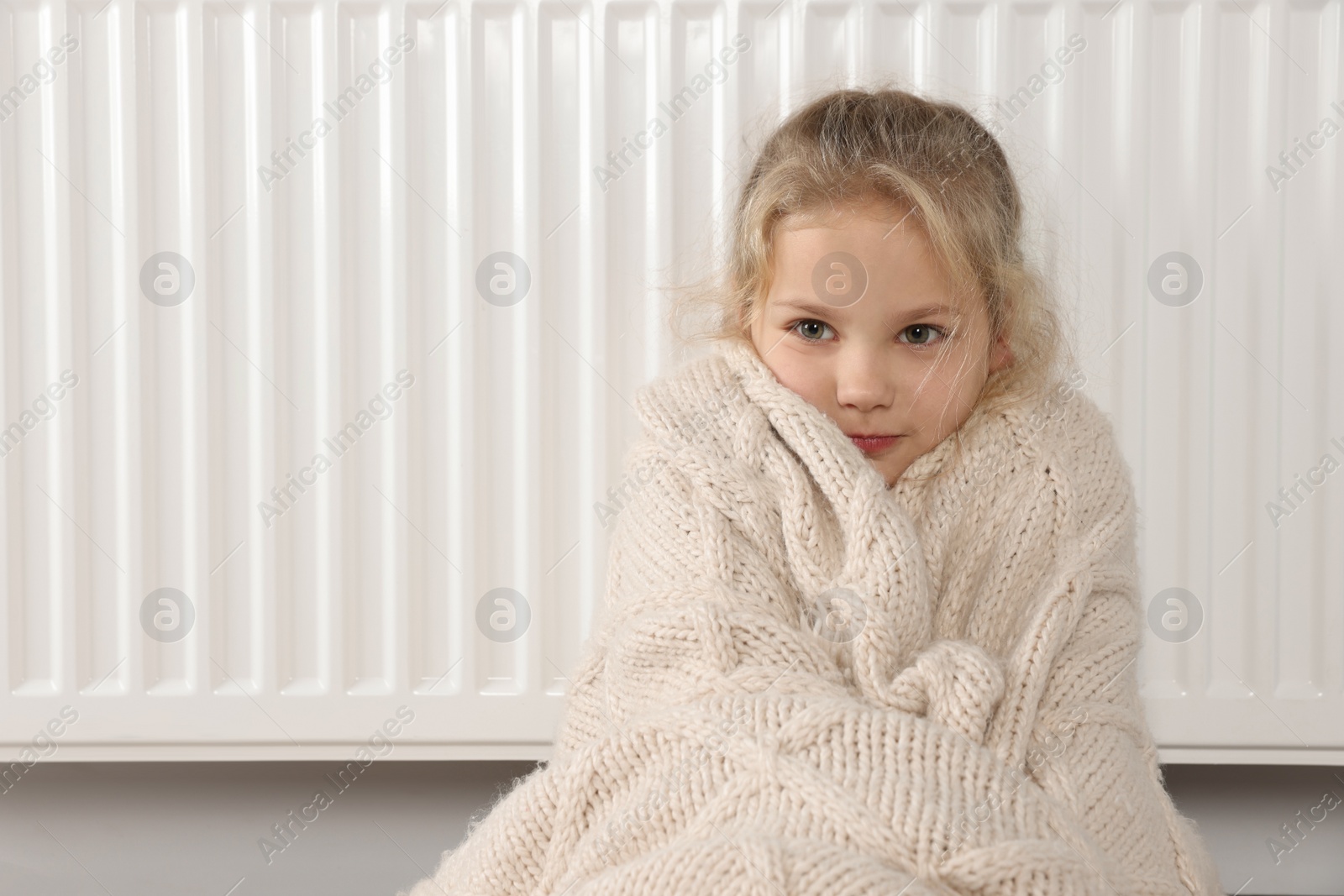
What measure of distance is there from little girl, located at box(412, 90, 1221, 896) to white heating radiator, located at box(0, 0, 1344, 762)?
0.22 m

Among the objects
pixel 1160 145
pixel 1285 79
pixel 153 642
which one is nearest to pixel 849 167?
pixel 1160 145

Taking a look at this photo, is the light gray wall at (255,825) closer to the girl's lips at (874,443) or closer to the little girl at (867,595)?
the little girl at (867,595)

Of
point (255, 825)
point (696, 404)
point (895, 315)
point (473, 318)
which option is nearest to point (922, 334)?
point (895, 315)

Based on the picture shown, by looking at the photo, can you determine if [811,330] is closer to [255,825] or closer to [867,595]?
[867,595]

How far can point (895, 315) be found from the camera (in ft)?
2.54

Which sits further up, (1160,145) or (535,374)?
(1160,145)

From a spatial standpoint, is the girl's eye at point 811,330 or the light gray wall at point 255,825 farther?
the light gray wall at point 255,825

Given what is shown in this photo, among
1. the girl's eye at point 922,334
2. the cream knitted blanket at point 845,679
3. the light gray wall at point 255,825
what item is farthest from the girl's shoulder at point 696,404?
the light gray wall at point 255,825

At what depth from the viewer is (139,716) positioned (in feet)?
3.58

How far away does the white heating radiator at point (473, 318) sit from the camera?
104 cm

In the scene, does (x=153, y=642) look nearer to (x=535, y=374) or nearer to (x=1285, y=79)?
(x=535, y=374)

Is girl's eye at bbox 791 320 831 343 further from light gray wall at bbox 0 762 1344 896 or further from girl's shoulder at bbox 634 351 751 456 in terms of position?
light gray wall at bbox 0 762 1344 896

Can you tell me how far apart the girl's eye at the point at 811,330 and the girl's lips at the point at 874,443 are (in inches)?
3.2

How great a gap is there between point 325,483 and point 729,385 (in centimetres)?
47
